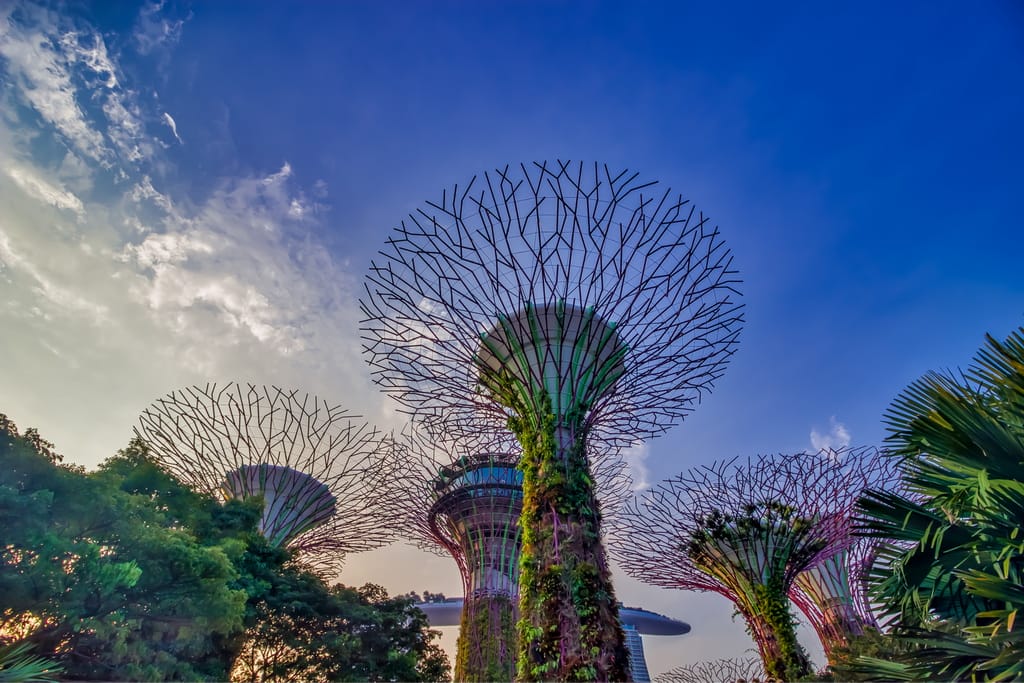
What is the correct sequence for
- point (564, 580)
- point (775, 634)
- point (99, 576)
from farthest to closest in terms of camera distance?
point (775, 634) → point (564, 580) → point (99, 576)

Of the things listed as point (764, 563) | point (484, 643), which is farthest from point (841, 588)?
point (484, 643)

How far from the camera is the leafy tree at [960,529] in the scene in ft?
13.7

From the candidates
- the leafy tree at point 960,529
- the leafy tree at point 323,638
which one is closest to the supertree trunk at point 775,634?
the leafy tree at point 323,638

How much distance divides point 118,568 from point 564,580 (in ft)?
21.5

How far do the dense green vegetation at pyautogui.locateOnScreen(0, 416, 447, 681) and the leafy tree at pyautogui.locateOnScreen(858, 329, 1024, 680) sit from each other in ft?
30.7

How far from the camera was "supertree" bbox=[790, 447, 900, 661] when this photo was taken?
19.7 meters

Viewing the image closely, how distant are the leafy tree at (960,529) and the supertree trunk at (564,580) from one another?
3.81 metres

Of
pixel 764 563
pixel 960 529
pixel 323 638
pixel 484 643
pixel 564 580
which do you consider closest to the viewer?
pixel 960 529

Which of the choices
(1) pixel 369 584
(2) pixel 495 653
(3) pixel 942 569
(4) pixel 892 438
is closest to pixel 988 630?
(3) pixel 942 569

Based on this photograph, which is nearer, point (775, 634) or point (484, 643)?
point (775, 634)

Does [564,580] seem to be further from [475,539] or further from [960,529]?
[475,539]

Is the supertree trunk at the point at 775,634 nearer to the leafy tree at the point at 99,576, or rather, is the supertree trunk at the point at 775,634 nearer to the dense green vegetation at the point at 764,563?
the dense green vegetation at the point at 764,563

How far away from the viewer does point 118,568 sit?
27.2 feet

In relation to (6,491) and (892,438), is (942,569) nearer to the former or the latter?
(892,438)
